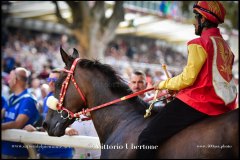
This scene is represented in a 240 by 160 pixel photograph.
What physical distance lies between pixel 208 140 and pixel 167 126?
15.9 inches

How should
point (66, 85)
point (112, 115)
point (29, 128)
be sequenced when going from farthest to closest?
point (29, 128)
point (66, 85)
point (112, 115)

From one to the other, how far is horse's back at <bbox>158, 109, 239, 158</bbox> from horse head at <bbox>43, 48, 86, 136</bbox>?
128 centimetres

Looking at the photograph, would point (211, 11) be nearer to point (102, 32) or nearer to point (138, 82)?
point (138, 82)

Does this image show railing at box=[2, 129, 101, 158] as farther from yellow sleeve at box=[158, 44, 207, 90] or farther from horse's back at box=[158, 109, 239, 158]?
yellow sleeve at box=[158, 44, 207, 90]

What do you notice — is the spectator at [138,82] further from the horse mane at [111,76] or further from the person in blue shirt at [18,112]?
the horse mane at [111,76]

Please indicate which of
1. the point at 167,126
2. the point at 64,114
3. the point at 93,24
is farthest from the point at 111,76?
the point at 93,24

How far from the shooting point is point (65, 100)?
4.87m

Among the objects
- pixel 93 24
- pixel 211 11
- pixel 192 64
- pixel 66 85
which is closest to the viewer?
pixel 192 64

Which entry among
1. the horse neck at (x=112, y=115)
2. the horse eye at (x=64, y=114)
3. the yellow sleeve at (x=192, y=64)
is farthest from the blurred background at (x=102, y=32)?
the yellow sleeve at (x=192, y=64)

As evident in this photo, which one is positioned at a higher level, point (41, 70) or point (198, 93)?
point (198, 93)

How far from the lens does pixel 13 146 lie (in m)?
6.75

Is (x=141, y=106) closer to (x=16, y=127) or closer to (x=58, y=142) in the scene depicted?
(x=58, y=142)

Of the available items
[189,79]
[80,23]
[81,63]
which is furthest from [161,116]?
[80,23]

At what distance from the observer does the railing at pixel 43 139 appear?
5.77 meters
